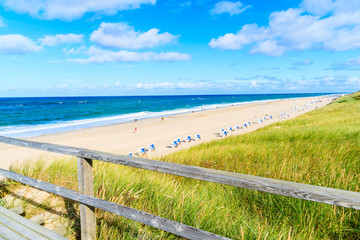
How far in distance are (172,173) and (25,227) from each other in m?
1.90

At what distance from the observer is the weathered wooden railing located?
49.6 inches

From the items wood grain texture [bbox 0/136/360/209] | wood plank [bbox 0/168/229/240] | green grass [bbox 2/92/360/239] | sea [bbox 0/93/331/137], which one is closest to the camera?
wood grain texture [bbox 0/136/360/209]

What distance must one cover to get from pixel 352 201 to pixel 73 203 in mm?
3174

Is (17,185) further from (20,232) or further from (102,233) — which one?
(102,233)

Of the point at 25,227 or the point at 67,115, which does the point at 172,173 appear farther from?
the point at 67,115

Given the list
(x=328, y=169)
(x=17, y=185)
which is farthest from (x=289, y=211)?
(x=17, y=185)

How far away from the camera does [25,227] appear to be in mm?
2414

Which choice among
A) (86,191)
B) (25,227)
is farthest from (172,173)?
(25,227)

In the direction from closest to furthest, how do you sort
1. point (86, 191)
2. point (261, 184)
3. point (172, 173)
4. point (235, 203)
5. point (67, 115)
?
point (261, 184) < point (172, 173) < point (86, 191) < point (235, 203) < point (67, 115)

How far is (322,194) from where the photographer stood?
1.25 meters

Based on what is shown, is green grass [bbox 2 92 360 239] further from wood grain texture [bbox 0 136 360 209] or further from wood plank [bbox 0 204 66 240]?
wood grain texture [bbox 0 136 360 209]

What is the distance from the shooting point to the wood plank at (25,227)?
89.1 inches

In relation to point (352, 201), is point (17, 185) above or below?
below

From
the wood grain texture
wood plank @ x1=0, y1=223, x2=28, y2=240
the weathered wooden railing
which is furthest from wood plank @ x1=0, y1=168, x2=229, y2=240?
wood plank @ x1=0, y1=223, x2=28, y2=240
